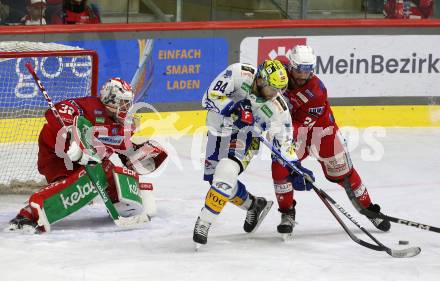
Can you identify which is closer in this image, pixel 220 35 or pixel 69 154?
pixel 69 154

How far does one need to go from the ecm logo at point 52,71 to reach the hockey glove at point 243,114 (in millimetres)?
1709

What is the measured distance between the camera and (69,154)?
5.90 m

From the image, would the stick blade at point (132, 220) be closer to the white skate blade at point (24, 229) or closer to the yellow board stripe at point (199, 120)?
the white skate blade at point (24, 229)

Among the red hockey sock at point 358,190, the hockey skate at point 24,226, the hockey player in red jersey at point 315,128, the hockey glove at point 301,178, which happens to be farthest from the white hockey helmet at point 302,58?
the hockey skate at point 24,226

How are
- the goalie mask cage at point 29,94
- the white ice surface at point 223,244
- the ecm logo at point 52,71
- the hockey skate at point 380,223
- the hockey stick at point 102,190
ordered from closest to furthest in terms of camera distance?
the white ice surface at point 223,244 → the hockey stick at point 102,190 → the hockey skate at point 380,223 → the goalie mask cage at point 29,94 → the ecm logo at point 52,71

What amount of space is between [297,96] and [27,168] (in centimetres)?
201

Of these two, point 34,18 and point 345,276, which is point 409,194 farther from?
point 34,18

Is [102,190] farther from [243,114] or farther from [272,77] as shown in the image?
[272,77]

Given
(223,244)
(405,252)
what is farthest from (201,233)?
(405,252)

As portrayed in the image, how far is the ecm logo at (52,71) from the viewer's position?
7326 millimetres

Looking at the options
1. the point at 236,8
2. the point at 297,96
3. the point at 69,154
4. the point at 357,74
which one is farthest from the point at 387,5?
the point at 69,154

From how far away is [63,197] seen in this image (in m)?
6.02

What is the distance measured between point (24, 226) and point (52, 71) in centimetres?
191

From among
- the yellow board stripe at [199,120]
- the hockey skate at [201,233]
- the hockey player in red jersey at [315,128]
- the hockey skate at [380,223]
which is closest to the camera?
the hockey skate at [201,233]
